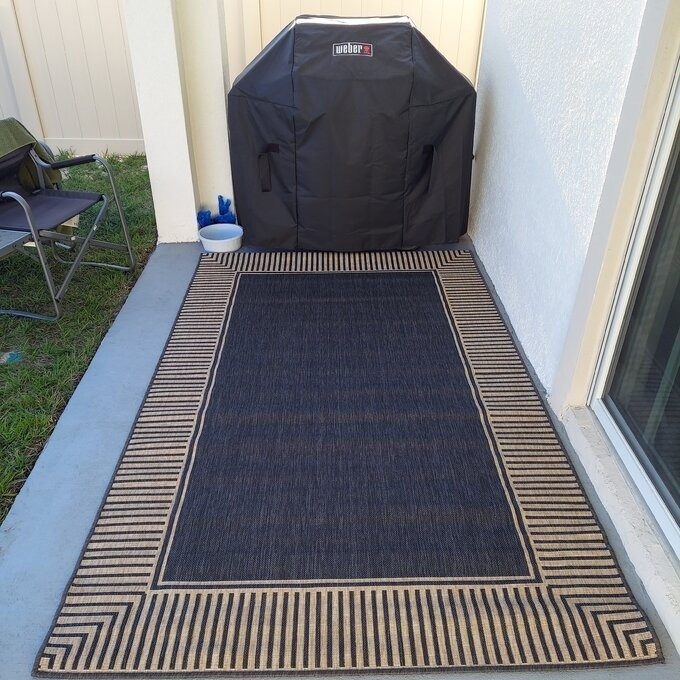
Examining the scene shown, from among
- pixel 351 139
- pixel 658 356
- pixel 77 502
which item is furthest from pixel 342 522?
pixel 351 139

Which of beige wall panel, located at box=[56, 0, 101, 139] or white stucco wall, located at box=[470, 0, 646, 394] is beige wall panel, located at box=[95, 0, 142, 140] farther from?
white stucco wall, located at box=[470, 0, 646, 394]

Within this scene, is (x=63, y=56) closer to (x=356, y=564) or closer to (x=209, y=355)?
(x=209, y=355)

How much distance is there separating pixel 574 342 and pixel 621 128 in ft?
2.23

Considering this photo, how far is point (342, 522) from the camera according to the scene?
1.79 meters

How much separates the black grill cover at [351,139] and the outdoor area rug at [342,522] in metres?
0.74

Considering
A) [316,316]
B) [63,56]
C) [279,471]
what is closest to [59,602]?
[279,471]

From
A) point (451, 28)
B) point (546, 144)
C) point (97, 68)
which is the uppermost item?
point (451, 28)

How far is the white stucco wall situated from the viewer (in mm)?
1898

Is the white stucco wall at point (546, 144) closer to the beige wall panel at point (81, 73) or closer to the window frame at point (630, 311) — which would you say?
the window frame at point (630, 311)

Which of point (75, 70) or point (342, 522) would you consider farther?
point (75, 70)

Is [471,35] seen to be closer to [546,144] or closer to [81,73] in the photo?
[546,144]

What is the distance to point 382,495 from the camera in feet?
6.18

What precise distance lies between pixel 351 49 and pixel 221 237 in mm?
1210

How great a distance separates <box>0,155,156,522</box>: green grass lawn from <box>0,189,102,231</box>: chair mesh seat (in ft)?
1.24
